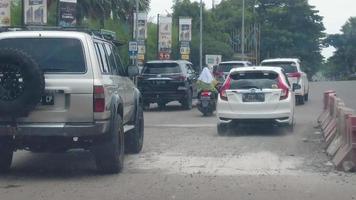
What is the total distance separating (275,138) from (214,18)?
56058 mm

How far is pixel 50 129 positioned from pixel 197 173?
7.86ft

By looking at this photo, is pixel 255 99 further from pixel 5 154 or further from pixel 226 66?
pixel 226 66

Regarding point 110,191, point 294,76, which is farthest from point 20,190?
point 294,76

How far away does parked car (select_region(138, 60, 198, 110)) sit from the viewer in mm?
25906

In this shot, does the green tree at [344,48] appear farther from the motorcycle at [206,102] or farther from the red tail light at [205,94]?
the red tail light at [205,94]

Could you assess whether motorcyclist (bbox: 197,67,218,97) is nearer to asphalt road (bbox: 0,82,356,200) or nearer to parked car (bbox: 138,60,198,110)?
parked car (bbox: 138,60,198,110)

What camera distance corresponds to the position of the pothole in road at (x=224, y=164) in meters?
11.1

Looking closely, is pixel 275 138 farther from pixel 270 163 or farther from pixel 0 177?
pixel 0 177

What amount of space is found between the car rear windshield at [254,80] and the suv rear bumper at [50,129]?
7154 millimetres

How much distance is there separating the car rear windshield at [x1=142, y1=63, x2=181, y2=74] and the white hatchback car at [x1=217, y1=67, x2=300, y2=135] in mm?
9488

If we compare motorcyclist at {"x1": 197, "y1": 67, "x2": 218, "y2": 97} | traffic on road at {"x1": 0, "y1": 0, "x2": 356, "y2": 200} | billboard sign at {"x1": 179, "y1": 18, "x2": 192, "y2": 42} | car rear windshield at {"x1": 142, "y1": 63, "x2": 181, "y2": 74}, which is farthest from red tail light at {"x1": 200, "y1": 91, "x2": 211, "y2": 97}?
billboard sign at {"x1": 179, "y1": 18, "x2": 192, "y2": 42}

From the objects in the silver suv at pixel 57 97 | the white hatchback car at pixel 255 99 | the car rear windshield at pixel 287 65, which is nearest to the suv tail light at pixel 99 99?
the silver suv at pixel 57 97

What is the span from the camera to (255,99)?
16.2m

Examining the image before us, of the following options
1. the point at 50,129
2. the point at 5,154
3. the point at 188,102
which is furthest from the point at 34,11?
the point at 50,129
